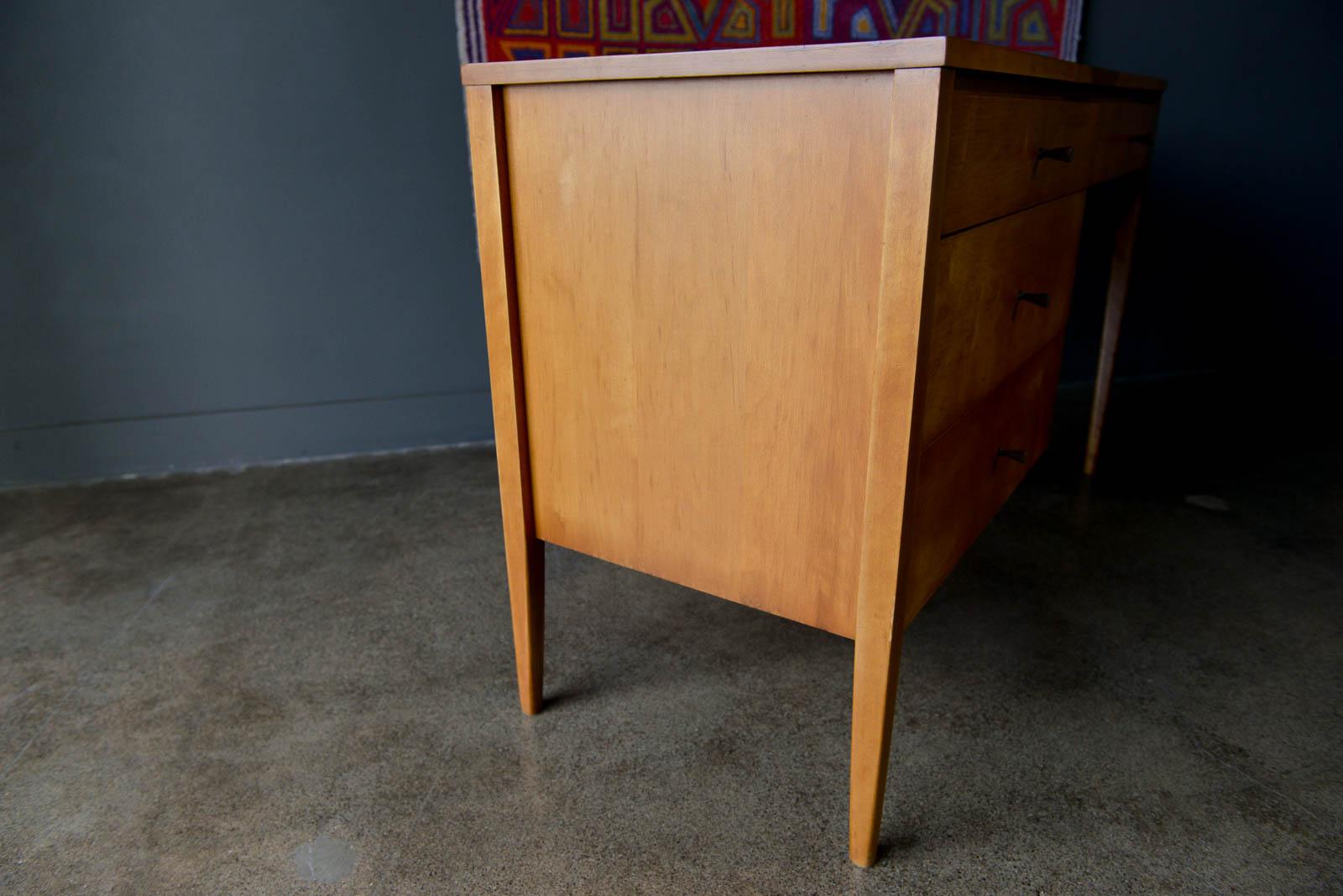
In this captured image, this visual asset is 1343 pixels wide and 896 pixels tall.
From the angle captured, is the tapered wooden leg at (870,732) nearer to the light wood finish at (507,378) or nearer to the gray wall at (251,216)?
the light wood finish at (507,378)

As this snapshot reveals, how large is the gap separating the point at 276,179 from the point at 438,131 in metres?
0.39

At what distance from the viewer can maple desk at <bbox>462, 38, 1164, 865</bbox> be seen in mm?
785

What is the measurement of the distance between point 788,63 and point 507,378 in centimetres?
50

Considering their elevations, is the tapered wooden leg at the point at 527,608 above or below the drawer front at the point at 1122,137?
below

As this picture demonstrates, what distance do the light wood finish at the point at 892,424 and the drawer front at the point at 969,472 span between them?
4cm

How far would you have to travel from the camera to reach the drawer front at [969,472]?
3.04ft

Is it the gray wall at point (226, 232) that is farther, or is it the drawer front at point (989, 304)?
the gray wall at point (226, 232)

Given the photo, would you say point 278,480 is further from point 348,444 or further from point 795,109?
point 795,109

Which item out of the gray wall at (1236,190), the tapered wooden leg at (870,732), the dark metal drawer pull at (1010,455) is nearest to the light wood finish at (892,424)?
the tapered wooden leg at (870,732)

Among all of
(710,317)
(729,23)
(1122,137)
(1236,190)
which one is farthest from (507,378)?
(1236,190)

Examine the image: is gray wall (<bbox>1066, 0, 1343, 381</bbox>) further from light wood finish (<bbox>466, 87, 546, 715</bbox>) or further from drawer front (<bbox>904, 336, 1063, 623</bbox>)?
light wood finish (<bbox>466, 87, 546, 715</bbox>)

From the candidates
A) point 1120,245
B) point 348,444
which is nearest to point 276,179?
point 348,444

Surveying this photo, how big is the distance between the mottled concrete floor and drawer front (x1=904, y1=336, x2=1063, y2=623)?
294 mm

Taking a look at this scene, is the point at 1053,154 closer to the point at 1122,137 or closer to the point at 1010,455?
the point at 1010,455
